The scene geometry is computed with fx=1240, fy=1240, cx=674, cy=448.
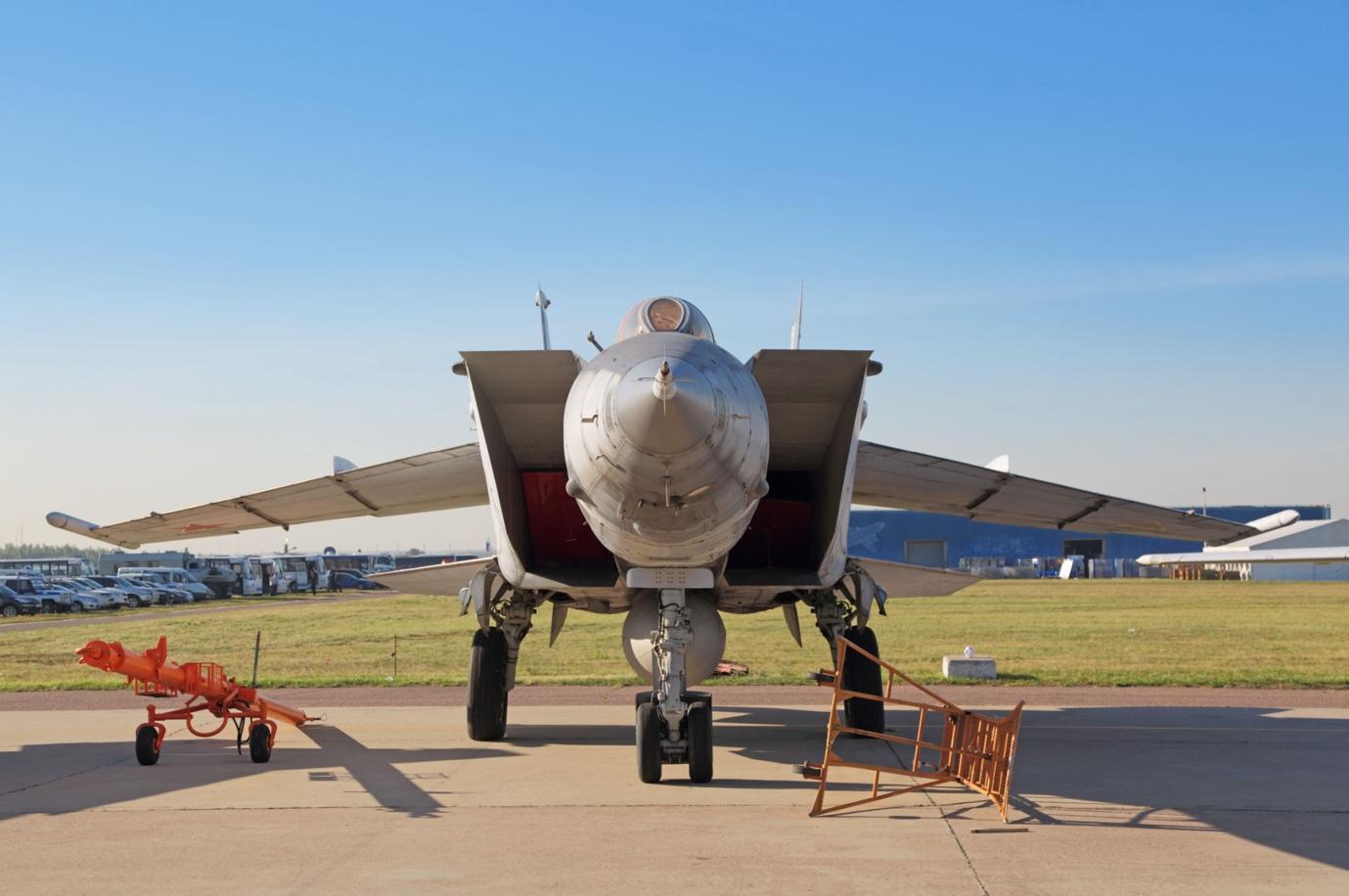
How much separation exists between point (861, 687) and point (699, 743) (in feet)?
8.96

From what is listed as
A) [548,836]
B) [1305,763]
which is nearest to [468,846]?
[548,836]

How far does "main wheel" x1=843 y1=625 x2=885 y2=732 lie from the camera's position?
430 inches

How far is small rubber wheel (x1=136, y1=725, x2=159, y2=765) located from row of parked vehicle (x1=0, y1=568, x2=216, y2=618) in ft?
136

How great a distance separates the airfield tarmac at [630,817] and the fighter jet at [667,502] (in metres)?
0.92

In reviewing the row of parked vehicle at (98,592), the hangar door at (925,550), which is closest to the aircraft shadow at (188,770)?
the row of parked vehicle at (98,592)

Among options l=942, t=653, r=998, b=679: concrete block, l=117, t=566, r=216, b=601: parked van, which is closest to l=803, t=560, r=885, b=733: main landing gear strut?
l=942, t=653, r=998, b=679: concrete block

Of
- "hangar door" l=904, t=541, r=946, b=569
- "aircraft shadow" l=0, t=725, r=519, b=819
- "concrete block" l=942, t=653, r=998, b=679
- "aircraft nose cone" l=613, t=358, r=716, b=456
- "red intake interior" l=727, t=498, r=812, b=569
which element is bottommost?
"aircraft shadow" l=0, t=725, r=519, b=819

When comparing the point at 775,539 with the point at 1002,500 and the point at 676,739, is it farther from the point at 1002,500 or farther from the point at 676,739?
the point at 1002,500

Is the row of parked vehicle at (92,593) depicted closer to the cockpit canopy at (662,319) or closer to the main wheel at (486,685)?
the main wheel at (486,685)

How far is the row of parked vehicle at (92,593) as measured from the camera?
46844 millimetres

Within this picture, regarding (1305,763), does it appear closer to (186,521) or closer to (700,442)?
(700,442)

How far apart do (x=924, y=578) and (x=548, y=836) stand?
24.0ft

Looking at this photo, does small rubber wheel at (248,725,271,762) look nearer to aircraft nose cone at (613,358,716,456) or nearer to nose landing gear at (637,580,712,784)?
nose landing gear at (637,580,712,784)

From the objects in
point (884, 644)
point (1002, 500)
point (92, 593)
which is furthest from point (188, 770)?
point (92, 593)
